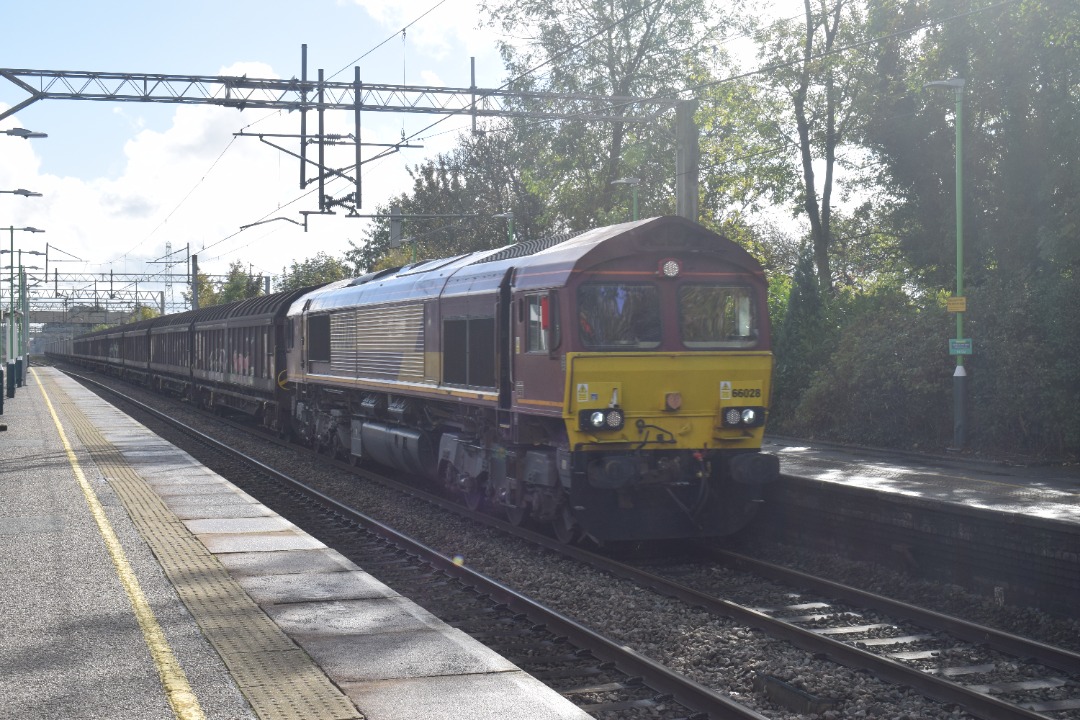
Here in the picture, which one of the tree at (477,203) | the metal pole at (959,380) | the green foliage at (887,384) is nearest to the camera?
the metal pole at (959,380)

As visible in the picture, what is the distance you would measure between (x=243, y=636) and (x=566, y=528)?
209 inches

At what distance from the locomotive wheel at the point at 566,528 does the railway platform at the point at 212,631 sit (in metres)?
2.65

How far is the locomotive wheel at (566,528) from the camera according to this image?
12.6 meters

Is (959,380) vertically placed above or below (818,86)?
below

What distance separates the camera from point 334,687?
22.3 ft

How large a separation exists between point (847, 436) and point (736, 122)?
13.6m

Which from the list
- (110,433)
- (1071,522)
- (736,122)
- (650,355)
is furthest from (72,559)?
(736,122)

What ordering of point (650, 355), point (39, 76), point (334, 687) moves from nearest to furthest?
point (334, 687)
point (650, 355)
point (39, 76)

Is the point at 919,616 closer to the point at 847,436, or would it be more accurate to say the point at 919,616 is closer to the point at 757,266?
the point at 757,266

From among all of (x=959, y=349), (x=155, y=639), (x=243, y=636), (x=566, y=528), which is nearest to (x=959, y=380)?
(x=959, y=349)

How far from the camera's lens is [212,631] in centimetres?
798

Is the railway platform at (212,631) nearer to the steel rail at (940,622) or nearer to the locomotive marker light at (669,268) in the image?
the steel rail at (940,622)

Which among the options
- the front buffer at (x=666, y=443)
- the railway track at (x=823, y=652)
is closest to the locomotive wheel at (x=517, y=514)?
the front buffer at (x=666, y=443)

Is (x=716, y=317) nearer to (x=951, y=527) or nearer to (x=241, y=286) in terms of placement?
(x=951, y=527)
